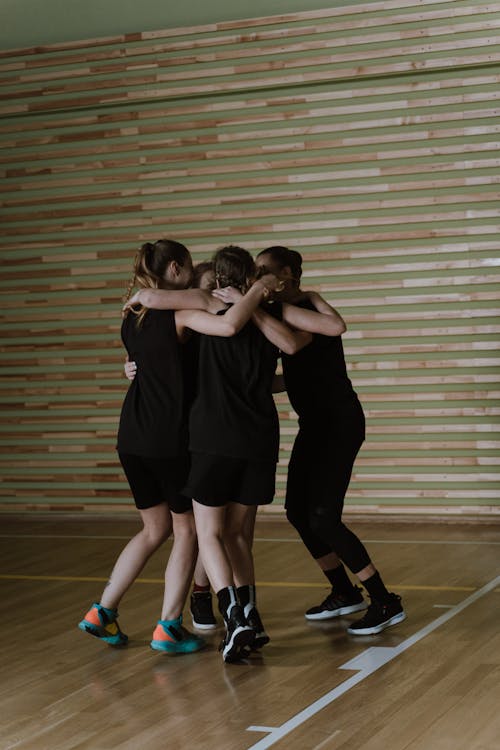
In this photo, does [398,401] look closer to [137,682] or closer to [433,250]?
[433,250]

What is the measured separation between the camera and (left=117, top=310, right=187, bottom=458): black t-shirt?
4590mm

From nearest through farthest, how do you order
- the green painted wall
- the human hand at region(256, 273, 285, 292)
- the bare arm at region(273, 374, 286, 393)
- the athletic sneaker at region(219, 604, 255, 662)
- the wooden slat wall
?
the athletic sneaker at region(219, 604, 255, 662)
the human hand at region(256, 273, 285, 292)
the bare arm at region(273, 374, 286, 393)
the wooden slat wall
the green painted wall

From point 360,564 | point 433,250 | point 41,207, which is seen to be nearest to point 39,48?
point 41,207

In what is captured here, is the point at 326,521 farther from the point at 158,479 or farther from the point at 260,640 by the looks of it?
the point at 158,479

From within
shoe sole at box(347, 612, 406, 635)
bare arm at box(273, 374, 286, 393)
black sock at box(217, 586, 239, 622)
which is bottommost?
shoe sole at box(347, 612, 406, 635)

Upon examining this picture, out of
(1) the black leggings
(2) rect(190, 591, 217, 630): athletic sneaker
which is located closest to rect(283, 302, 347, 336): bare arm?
(1) the black leggings

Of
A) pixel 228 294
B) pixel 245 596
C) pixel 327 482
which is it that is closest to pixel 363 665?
pixel 245 596

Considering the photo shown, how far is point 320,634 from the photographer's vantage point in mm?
4875

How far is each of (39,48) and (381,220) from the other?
9.96 feet

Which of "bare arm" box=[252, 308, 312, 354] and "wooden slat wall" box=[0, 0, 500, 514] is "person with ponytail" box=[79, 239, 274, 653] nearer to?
"bare arm" box=[252, 308, 312, 354]

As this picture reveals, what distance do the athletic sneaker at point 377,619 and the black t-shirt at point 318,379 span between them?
0.83 meters

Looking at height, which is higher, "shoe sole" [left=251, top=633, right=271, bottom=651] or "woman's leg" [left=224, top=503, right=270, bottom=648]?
"woman's leg" [left=224, top=503, right=270, bottom=648]

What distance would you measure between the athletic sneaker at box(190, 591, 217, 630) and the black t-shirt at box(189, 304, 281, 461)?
98 centimetres

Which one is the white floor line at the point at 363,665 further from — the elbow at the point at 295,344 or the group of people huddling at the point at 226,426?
the elbow at the point at 295,344
